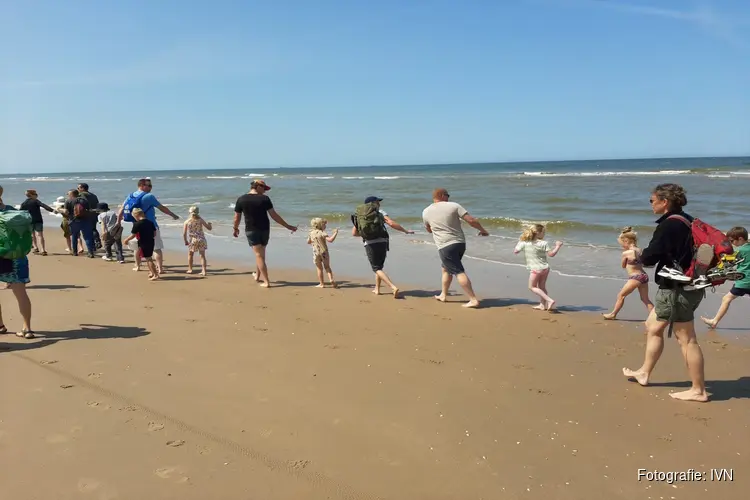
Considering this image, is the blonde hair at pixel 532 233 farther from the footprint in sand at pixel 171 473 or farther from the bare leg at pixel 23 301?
the bare leg at pixel 23 301

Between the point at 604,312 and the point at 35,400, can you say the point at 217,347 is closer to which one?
the point at 35,400

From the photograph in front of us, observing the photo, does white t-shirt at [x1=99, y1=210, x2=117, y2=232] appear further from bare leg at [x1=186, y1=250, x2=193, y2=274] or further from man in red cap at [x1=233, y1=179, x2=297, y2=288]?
man in red cap at [x1=233, y1=179, x2=297, y2=288]

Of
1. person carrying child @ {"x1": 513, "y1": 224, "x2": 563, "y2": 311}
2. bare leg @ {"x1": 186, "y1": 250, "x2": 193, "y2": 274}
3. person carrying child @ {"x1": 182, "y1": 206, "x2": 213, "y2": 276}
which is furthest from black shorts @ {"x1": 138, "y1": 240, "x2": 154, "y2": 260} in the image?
person carrying child @ {"x1": 513, "y1": 224, "x2": 563, "y2": 311}

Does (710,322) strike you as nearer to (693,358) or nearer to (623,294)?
(623,294)

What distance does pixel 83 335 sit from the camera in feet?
18.5

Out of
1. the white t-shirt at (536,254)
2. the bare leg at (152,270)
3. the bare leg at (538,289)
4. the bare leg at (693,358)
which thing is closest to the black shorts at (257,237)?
the bare leg at (152,270)

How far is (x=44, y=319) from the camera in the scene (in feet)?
20.5

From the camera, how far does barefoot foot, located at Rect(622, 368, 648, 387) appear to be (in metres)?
4.34

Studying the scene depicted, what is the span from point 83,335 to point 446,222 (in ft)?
14.9

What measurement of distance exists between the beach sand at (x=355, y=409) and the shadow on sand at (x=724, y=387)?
0.02m

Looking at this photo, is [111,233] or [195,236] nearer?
[195,236]

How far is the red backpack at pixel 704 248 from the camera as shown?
12.2 feet

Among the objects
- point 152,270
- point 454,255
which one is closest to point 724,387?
point 454,255

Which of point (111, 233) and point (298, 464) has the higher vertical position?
point (111, 233)
